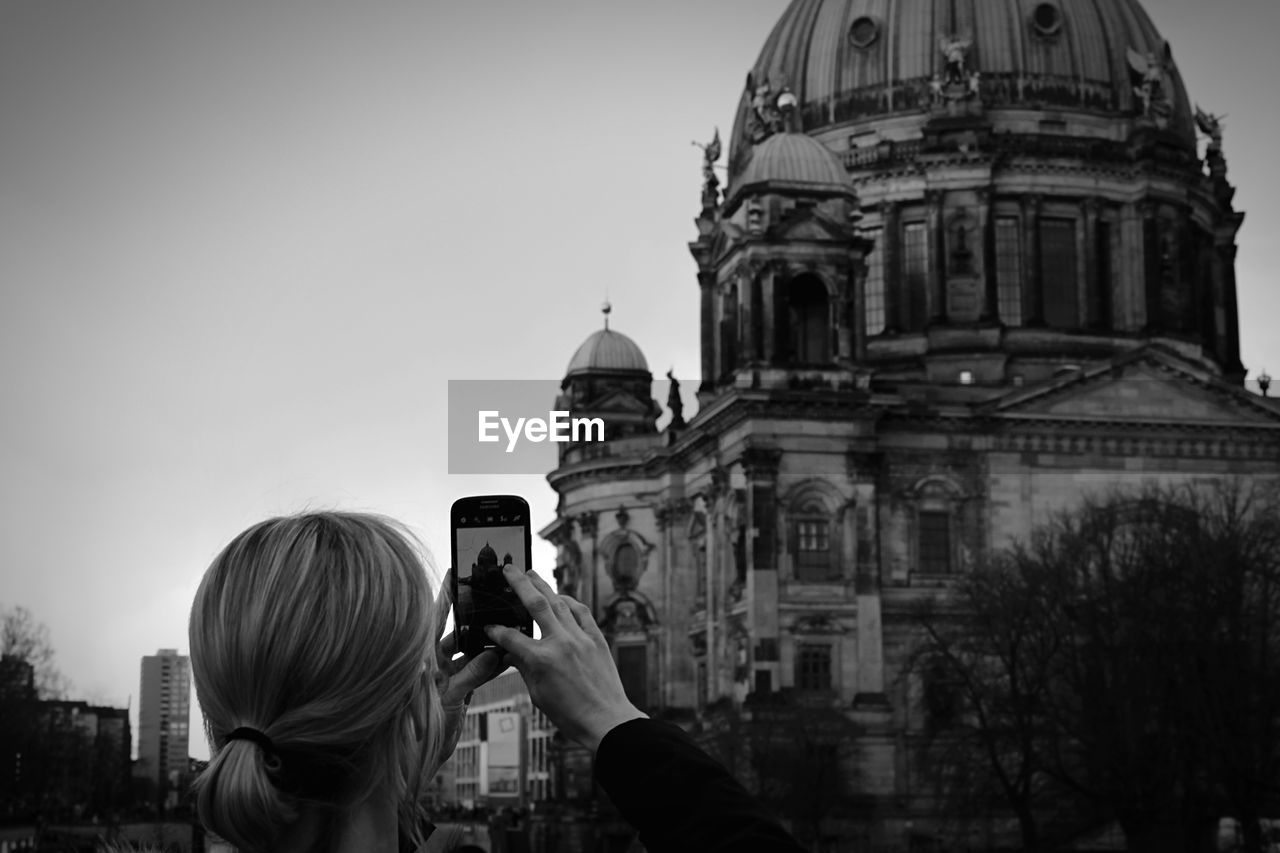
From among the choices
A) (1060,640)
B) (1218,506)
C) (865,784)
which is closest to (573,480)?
(865,784)

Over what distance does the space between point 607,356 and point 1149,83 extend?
29.1 m

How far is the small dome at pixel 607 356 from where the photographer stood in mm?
101750

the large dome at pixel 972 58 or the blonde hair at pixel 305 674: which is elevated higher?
the large dome at pixel 972 58

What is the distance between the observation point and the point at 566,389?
4050 inches

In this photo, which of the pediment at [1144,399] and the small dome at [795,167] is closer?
the pediment at [1144,399]

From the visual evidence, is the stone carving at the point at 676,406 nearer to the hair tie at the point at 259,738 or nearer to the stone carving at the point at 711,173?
the stone carving at the point at 711,173

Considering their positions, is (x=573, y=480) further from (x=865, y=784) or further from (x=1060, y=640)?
(x=1060, y=640)

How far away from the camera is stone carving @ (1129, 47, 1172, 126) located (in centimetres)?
8538

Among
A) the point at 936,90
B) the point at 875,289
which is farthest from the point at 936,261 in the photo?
the point at 936,90

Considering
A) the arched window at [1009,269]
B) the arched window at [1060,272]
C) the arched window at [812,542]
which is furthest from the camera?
the arched window at [1060,272]

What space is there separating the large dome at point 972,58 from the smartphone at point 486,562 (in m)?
81.0

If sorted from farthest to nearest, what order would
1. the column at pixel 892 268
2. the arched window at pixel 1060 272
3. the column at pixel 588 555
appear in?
1. the column at pixel 588 555
2. the arched window at pixel 1060 272
3. the column at pixel 892 268

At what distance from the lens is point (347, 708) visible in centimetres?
383

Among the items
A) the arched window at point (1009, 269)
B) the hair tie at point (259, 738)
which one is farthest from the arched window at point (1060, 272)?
the hair tie at point (259, 738)
